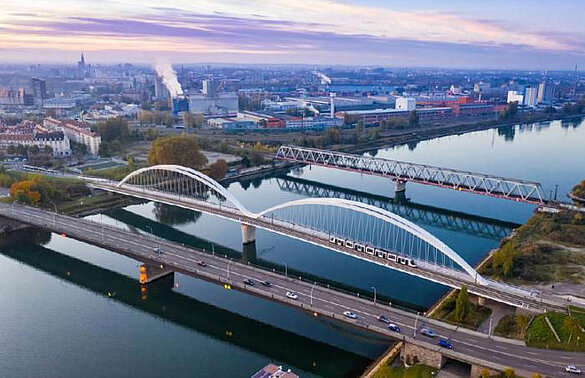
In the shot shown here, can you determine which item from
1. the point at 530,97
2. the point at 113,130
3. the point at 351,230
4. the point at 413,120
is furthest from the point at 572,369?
the point at 530,97

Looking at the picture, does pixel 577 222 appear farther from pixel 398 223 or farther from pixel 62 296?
pixel 62 296

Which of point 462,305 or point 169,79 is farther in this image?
point 169,79

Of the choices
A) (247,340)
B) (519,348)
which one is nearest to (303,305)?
(247,340)

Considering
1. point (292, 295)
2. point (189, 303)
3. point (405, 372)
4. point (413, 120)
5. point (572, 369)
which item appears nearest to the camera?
point (572, 369)

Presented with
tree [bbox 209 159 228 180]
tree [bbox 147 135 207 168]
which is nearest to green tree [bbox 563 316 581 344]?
tree [bbox 147 135 207 168]

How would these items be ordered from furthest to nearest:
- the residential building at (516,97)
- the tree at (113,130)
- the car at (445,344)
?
1. the residential building at (516,97)
2. the tree at (113,130)
3. the car at (445,344)

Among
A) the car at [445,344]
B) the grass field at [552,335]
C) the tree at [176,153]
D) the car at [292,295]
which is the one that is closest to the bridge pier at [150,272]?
the car at [292,295]

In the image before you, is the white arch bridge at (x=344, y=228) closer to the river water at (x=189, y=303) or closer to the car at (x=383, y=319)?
the river water at (x=189, y=303)

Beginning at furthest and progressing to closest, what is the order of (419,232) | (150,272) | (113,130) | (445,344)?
(113,130) < (150,272) < (419,232) < (445,344)

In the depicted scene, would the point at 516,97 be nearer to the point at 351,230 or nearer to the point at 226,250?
the point at 351,230
